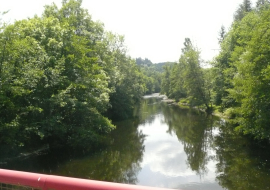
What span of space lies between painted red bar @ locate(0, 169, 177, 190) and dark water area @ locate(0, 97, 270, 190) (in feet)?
35.6

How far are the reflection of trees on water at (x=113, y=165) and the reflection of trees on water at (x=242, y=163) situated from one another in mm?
4792

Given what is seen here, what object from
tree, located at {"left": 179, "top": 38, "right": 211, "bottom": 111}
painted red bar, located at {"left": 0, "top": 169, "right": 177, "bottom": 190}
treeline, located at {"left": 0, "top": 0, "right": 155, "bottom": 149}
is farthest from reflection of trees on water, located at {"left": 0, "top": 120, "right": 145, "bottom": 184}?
tree, located at {"left": 179, "top": 38, "right": 211, "bottom": 111}

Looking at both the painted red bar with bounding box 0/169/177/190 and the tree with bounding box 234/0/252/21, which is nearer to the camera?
the painted red bar with bounding box 0/169/177/190

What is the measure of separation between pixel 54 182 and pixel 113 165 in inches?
536

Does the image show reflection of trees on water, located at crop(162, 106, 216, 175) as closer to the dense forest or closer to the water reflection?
the water reflection

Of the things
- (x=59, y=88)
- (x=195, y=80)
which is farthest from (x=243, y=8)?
(x=59, y=88)

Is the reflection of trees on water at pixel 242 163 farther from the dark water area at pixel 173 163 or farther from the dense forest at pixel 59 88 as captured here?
the dense forest at pixel 59 88

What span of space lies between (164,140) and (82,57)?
10.1 m

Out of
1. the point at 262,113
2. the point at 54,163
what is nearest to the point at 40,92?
the point at 54,163

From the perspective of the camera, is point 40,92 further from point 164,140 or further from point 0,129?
point 164,140

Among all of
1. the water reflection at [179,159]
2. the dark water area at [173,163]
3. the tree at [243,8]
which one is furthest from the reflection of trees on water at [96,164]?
the tree at [243,8]

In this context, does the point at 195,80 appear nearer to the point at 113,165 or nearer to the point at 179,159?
Answer: the point at 179,159

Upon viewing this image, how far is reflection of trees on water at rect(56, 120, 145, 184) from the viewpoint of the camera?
13.1 metres

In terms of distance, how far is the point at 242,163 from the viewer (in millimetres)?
14062
